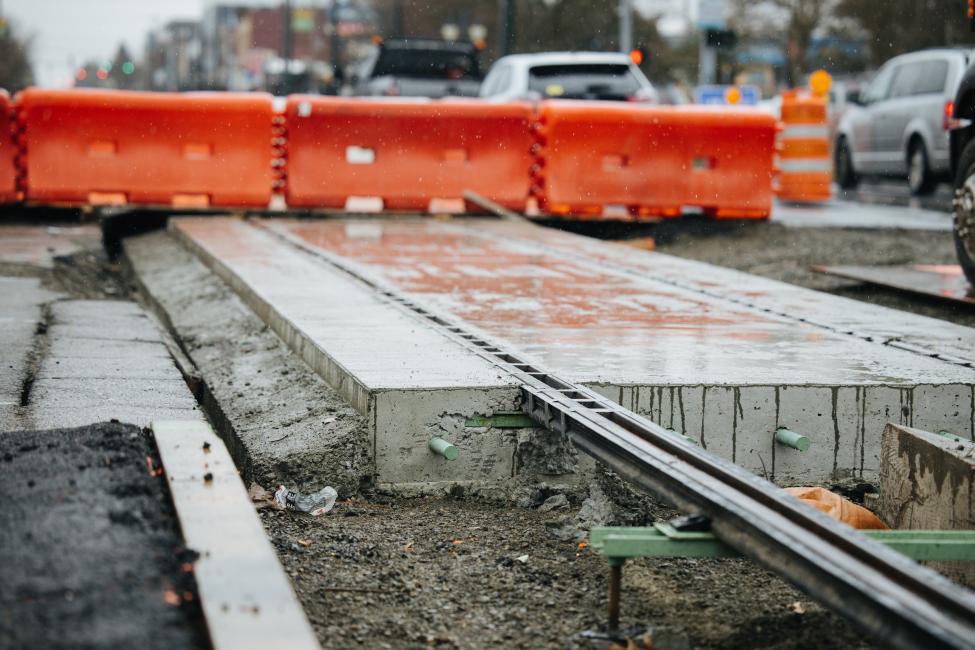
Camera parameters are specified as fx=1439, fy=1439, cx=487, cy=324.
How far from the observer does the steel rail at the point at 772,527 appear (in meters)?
2.69

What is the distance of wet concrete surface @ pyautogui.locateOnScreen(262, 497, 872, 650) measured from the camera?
11.4 ft

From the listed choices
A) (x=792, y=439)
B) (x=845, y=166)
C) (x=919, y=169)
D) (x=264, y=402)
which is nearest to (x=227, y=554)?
(x=792, y=439)

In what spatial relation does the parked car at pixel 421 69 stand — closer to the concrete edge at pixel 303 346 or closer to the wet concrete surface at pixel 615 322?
the wet concrete surface at pixel 615 322

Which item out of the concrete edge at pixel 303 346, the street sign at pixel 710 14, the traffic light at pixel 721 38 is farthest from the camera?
the street sign at pixel 710 14

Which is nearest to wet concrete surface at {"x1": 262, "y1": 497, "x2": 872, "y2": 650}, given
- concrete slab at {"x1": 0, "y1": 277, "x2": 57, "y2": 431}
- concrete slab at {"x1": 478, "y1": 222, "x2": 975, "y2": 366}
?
concrete slab at {"x1": 0, "y1": 277, "x2": 57, "y2": 431}

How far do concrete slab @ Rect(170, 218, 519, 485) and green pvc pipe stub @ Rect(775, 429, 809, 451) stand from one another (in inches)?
34.3

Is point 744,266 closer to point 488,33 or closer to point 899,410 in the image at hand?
point 899,410

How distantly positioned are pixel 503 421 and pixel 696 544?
148 centimetres

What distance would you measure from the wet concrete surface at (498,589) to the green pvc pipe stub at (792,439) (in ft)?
2.04

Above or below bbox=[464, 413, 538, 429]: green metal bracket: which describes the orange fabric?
below

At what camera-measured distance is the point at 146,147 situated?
12609 mm

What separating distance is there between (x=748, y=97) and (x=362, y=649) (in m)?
24.6

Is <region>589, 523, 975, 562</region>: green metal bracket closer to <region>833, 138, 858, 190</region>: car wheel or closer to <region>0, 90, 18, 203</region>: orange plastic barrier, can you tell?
<region>0, 90, 18, 203</region>: orange plastic barrier

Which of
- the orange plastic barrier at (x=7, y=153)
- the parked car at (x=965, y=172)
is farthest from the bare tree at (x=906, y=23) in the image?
the parked car at (x=965, y=172)
